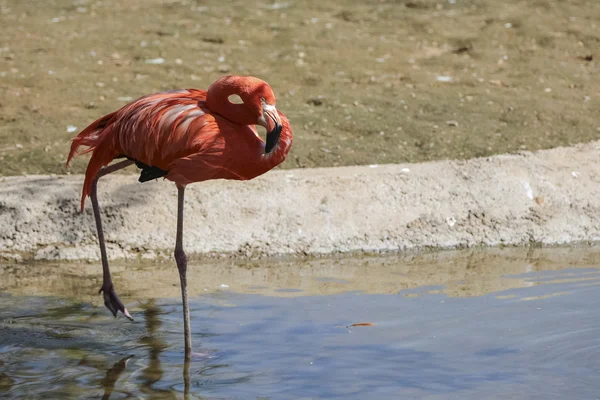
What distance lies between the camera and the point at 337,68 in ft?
26.7

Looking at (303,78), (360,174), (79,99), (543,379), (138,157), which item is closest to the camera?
(543,379)

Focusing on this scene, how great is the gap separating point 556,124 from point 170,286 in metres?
3.30

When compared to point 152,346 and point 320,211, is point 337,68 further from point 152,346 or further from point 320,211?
point 152,346

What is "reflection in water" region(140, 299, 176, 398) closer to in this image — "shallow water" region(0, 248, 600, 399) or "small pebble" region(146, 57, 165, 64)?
"shallow water" region(0, 248, 600, 399)

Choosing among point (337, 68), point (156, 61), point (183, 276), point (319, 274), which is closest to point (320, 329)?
point (183, 276)

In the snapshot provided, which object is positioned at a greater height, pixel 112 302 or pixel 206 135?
pixel 206 135

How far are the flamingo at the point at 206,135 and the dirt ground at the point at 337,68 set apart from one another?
86.5 inches

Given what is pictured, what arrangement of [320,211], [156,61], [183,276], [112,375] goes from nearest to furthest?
[112,375]
[183,276]
[320,211]
[156,61]

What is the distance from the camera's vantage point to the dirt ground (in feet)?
21.0

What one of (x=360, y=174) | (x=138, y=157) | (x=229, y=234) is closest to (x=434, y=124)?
(x=360, y=174)

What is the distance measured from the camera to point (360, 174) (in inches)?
214

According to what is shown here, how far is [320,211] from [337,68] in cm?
318

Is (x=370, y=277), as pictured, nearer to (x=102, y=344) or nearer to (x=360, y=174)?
(x=360, y=174)

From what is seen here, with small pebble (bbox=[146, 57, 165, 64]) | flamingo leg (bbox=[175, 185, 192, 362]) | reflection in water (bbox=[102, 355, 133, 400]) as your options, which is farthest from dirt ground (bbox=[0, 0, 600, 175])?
reflection in water (bbox=[102, 355, 133, 400])
